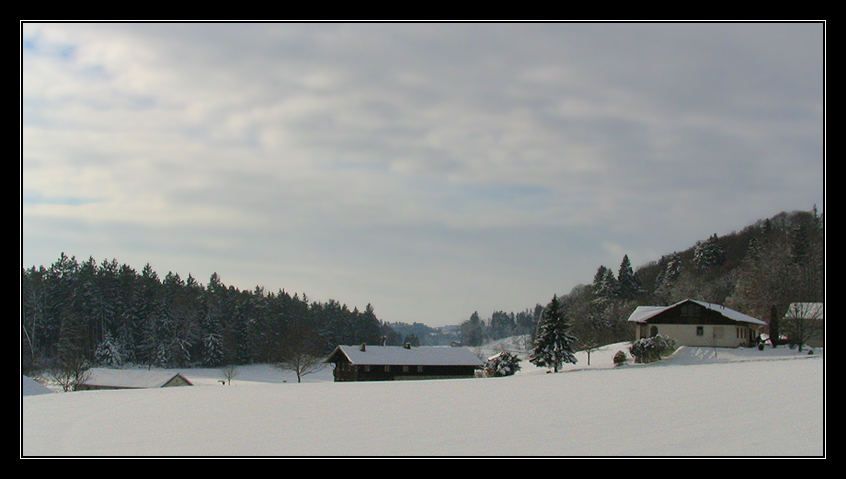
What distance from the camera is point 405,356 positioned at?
63156mm

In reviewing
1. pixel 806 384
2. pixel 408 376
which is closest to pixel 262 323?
pixel 408 376

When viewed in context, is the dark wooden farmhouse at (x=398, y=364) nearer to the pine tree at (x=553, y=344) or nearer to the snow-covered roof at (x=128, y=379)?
the pine tree at (x=553, y=344)

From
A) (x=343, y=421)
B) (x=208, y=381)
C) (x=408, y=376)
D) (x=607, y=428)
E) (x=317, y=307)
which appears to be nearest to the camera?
(x=607, y=428)

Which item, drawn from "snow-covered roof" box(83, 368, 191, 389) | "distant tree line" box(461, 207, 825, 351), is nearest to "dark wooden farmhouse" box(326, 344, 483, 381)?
"distant tree line" box(461, 207, 825, 351)

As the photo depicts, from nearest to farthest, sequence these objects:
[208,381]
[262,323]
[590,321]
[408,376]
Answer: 1. [408,376]
2. [208,381]
3. [590,321]
4. [262,323]

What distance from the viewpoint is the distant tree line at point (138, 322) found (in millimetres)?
82875

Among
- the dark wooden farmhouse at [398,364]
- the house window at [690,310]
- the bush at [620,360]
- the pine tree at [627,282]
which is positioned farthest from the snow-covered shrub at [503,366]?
the pine tree at [627,282]

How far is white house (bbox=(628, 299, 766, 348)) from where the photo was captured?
53.6m

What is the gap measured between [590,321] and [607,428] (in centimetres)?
7569

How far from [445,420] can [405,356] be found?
166 feet

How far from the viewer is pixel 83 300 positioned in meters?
87.7

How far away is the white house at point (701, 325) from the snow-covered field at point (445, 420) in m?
34.4

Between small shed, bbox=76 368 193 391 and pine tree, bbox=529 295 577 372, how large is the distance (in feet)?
107
